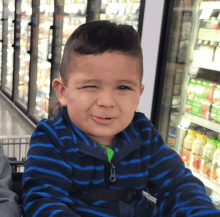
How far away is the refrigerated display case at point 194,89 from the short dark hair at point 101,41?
1524 mm

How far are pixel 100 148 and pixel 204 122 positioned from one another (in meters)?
1.73

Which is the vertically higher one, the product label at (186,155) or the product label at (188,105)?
the product label at (188,105)

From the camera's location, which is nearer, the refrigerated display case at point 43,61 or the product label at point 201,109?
the product label at point 201,109

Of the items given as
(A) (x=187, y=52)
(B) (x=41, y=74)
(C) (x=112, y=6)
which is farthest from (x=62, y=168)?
(B) (x=41, y=74)

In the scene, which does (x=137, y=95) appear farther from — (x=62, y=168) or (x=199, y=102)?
(x=199, y=102)

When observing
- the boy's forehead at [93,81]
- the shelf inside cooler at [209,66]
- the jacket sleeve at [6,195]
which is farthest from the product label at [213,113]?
the jacket sleeve at [6,195]

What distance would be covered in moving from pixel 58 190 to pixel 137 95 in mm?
368

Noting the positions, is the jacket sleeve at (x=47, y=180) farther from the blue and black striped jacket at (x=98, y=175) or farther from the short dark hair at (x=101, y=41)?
the short dark hair at (x=101, y=41)

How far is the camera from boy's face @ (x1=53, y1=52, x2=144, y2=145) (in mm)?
898

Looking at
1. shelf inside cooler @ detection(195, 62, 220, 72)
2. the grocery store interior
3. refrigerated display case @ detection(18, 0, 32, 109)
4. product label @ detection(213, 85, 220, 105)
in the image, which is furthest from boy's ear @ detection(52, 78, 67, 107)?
refrigerated display case @ detection(18, 0, 32, 109)

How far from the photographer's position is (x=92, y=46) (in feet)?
2.97

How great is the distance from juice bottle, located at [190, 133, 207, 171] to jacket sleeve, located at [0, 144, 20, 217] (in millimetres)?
1917

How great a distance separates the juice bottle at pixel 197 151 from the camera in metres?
2.65

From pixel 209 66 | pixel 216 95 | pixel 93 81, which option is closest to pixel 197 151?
pixel 216 95
